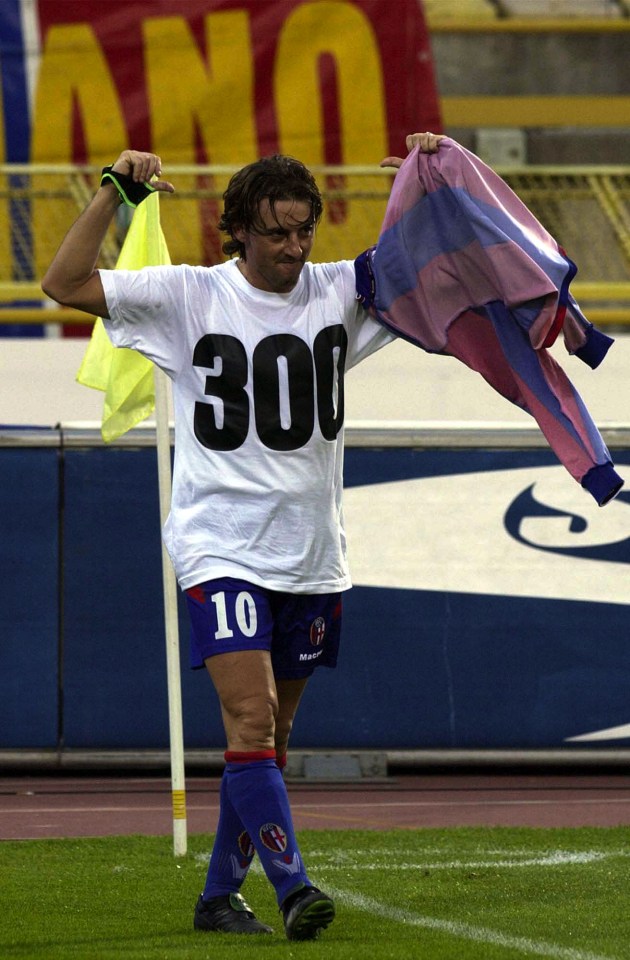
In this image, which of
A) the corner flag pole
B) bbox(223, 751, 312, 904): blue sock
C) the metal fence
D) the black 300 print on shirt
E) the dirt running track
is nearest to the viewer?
bbox(223, 751, 312, 904): blue sock

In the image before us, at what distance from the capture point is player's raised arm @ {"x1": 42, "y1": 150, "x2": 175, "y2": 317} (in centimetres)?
442

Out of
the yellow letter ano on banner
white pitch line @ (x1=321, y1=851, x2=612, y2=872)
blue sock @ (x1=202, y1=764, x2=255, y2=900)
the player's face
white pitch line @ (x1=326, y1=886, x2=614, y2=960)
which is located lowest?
white pitch line @ (x1=321, y1=851, x2=612, y2=872)

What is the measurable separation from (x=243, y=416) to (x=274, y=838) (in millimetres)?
1117

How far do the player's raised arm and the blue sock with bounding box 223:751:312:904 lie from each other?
1293 mm

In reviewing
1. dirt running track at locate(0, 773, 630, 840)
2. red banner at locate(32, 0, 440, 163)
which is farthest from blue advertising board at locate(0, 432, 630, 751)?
red banner at locate(32, 0, 440, 163)

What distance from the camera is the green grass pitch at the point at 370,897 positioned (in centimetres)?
428

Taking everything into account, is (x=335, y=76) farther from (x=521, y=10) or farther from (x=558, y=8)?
(x=558, y=8)

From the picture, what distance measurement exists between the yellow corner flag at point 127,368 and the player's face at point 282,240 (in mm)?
2214

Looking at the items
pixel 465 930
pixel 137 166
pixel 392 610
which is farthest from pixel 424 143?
pixel 392 610

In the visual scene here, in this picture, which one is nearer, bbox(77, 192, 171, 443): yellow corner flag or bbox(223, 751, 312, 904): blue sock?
bbox(223, 751, 312, 904): blue sock

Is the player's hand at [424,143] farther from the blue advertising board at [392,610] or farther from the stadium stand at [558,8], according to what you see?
the stadium stand at [558,8]

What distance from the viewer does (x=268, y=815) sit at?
4.35m

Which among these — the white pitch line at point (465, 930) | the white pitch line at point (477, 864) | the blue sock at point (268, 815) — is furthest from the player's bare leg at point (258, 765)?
the white pitch line at point (477, 864)

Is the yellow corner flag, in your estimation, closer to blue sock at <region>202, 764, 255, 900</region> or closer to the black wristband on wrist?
the black wristband on wrist
